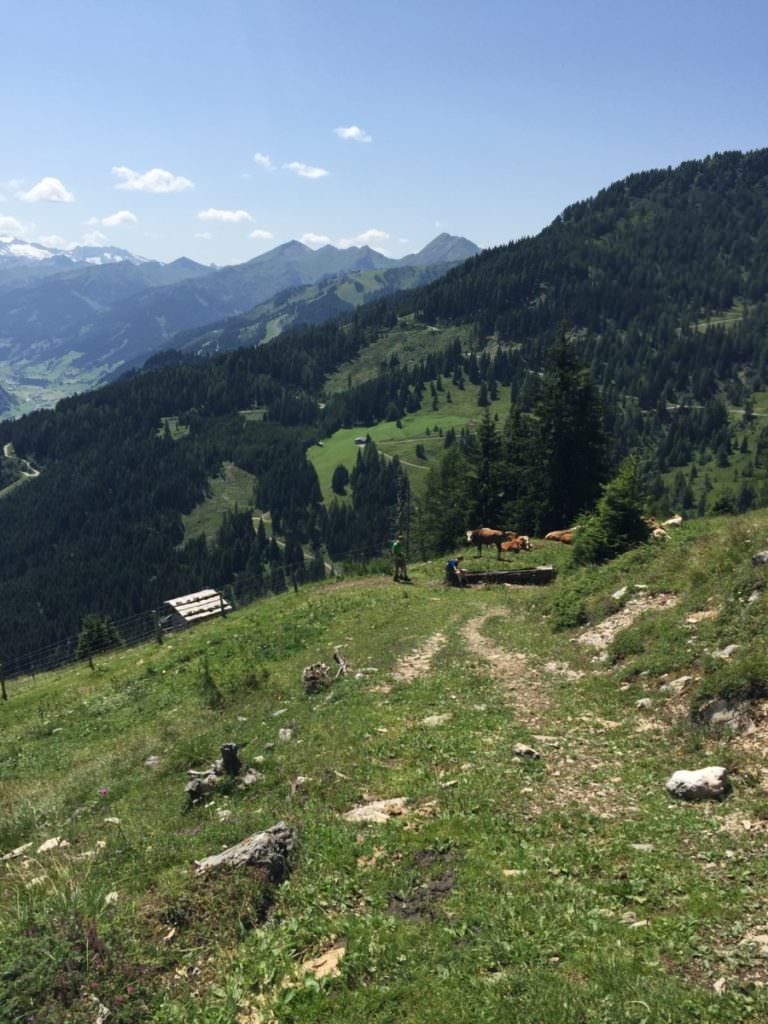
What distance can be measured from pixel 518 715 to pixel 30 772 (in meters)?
16.3

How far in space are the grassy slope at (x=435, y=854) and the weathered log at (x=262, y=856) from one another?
0.34 metres

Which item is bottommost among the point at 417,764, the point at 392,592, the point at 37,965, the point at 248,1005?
the point at 392,592

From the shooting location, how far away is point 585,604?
24297 mm

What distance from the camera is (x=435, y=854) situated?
10.1m

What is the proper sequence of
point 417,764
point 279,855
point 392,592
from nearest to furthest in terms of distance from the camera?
point 279,855, point 417,764, point 392,592

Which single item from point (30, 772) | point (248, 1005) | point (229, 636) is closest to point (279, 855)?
point (248, 1005)

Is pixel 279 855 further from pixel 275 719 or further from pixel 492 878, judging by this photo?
pixel 275 719

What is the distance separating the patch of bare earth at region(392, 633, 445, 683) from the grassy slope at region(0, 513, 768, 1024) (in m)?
0.29

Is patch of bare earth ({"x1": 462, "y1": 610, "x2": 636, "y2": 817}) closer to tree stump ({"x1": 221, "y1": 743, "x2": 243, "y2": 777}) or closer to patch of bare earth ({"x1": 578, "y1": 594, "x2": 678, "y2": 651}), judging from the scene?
patch of bare earth ({"x1": 578, "y1": 594, "x2": 678, "y2": 651})

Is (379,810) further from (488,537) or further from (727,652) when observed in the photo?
(488,537)

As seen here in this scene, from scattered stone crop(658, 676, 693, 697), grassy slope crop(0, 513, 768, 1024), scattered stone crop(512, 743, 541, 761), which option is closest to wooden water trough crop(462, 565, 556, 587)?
grassy slope crop(0, 513, 768, 1024)

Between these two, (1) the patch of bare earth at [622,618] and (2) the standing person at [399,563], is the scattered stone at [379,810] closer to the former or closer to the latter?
(1) the patch of bare earth at [622,618]

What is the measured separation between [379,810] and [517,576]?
27.2 m

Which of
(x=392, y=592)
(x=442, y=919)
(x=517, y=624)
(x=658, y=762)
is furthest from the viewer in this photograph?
(x=392, y=592)
